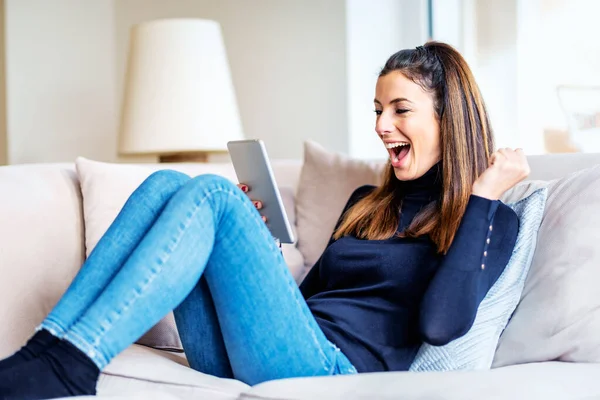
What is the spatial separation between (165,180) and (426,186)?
62 cm

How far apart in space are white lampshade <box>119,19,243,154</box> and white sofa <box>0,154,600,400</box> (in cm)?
49

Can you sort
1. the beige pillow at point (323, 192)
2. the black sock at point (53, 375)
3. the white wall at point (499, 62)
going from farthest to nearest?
the white wall at point (499, 62) → the beige pillow at point (323, 192) → the black sock at point (53, 375)

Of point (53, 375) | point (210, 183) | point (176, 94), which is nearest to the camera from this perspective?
point (53, 375)

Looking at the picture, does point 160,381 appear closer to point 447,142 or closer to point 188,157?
point 447,142

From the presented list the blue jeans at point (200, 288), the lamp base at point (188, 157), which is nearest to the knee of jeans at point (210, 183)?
the blue jeans at point (200, 288)

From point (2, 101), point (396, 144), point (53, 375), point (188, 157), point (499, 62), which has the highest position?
point (499, 62)

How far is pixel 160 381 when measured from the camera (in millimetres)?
1508

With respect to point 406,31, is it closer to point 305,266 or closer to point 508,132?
point 508,132

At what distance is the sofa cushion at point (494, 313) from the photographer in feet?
5.31

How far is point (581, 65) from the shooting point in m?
2.89

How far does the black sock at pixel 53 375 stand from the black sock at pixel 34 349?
11 mm

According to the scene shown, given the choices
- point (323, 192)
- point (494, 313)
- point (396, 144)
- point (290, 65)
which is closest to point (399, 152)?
point (396, 144)

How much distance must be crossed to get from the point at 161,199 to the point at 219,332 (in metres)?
0.30

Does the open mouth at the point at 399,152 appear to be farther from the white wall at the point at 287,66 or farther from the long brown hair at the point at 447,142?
the white wall at the point at 287,66
